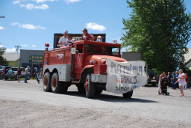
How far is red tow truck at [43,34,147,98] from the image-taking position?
14.8 m

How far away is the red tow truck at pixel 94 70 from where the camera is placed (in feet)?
48.6

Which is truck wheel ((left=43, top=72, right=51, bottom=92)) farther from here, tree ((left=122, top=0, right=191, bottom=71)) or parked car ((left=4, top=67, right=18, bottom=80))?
tree ((left=122, top=0, right=191, bottom=71))

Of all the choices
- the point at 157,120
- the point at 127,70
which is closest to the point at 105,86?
the point at 127,70

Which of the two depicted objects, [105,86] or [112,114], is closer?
[112,114]

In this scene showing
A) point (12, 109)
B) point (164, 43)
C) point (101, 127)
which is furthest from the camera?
point (164, 43)

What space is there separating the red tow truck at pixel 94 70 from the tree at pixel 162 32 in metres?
27.3

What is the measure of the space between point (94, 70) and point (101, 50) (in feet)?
6.03

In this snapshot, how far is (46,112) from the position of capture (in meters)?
9.97

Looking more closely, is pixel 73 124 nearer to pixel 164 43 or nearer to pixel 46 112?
pixel 46 112

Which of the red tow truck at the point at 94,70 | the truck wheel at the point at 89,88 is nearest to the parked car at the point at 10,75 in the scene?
A: the red tow truck at the point at 94,70

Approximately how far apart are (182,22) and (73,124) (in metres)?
41.1

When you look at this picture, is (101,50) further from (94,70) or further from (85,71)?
(94,70)

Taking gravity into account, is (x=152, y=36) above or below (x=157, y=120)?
above

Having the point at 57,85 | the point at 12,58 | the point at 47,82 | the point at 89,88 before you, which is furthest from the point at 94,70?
the point at 12,58
